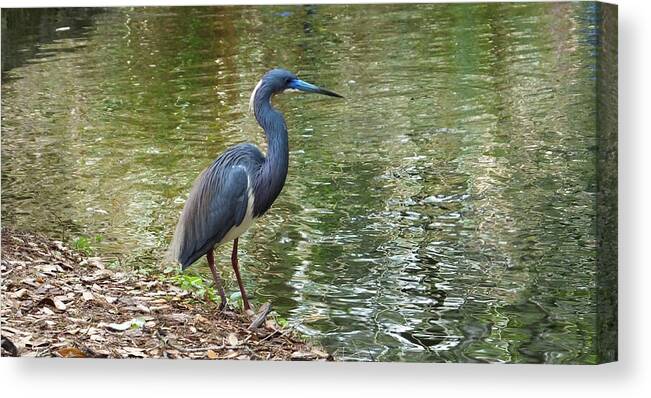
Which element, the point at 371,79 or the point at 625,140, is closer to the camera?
the point at 625,140

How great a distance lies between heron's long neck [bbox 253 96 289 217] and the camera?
7188 mm

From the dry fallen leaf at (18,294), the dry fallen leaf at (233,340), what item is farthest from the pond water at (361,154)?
the dry fallen leaf at (18,294)

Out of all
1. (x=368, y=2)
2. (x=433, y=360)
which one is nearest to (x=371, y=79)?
(x=368, y=2)

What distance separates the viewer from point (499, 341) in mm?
6961

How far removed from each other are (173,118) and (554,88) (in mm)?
1907

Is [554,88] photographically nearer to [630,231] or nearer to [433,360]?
[630,231]

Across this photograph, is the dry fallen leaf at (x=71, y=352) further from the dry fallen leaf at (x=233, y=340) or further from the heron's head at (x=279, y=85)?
the heron's head at (x=279, y=85)

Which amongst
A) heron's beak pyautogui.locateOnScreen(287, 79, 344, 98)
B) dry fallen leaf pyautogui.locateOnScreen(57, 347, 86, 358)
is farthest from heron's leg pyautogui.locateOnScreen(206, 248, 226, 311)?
heron's beak pyautogui.locateOnScreen(287, 79, 344, 98)

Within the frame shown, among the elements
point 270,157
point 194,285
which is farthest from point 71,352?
point 270,157

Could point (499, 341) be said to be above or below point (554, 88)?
below

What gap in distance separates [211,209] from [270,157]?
37 centimetres

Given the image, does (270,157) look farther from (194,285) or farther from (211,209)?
(194,285)

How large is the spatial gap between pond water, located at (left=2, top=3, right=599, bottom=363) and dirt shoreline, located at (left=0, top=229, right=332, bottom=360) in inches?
4.9

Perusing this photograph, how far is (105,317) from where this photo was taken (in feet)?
24.2
